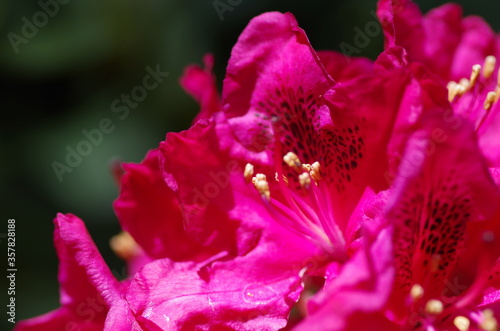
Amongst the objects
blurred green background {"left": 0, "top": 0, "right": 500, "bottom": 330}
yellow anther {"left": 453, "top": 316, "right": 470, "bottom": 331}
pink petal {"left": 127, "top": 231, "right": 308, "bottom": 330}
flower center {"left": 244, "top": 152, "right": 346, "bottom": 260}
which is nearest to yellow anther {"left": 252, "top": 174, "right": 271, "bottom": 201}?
flower center {"left": 244, "top": 152, "right": 346, "bottom": 260}

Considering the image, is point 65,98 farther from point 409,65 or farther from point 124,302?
point 409,65

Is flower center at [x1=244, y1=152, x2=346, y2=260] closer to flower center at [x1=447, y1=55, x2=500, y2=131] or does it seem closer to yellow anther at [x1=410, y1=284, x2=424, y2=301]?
yellow anther at [x1=410, y1=284, x2=424, y2=301]

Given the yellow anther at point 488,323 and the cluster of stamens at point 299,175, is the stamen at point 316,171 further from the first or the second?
the yellow anther at point 488,323

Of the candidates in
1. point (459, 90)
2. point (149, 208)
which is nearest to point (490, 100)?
point (459, 90)

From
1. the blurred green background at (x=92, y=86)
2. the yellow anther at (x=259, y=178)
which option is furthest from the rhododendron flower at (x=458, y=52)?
the blurred green background at (x=92, y=86)

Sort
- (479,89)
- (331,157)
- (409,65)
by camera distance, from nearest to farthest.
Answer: (409,65) < (331,157) < (479,89)

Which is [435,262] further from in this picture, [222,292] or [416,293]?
[222,292]

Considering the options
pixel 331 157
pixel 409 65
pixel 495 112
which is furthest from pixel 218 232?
pixel 495 112
